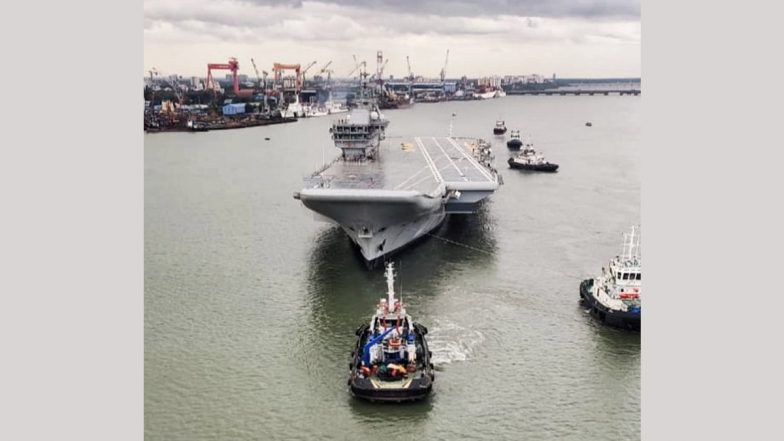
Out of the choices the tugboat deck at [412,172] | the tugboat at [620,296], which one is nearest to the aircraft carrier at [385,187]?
the tugboat deck at [412,172]

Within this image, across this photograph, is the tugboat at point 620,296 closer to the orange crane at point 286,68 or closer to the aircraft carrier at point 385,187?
the aircraft carrier at point 385,187

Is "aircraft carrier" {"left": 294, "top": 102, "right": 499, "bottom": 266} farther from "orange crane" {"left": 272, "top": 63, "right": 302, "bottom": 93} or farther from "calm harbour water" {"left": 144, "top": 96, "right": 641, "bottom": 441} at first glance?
"orange crane" {"left": 272, "top": 63, "right": 302, "bottom": 93}

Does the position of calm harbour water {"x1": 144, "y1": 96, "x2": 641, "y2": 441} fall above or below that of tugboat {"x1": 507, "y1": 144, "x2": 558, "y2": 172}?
below

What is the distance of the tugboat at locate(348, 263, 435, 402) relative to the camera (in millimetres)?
15695

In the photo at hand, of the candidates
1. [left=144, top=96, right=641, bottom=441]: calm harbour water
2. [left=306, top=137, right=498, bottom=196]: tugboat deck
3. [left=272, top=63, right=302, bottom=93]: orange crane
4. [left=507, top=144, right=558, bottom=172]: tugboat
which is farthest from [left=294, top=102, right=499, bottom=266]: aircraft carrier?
[left=272, top=63, right=302, bottom=93]: orange crane

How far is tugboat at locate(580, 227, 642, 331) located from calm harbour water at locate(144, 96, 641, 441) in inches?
16.6

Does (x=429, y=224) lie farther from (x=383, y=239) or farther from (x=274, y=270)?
(x=274, y=270)

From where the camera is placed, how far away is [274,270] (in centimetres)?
2580

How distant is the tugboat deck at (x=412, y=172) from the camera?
1098 inches

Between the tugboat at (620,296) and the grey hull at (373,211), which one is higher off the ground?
the grey hull at (373,211)

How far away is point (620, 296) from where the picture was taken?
67.8ft

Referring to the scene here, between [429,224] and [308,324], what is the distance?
10.5 meters

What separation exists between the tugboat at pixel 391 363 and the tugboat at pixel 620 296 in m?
5.95

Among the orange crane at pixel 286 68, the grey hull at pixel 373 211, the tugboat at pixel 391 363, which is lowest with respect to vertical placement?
the tugboat at pixel 391 363
